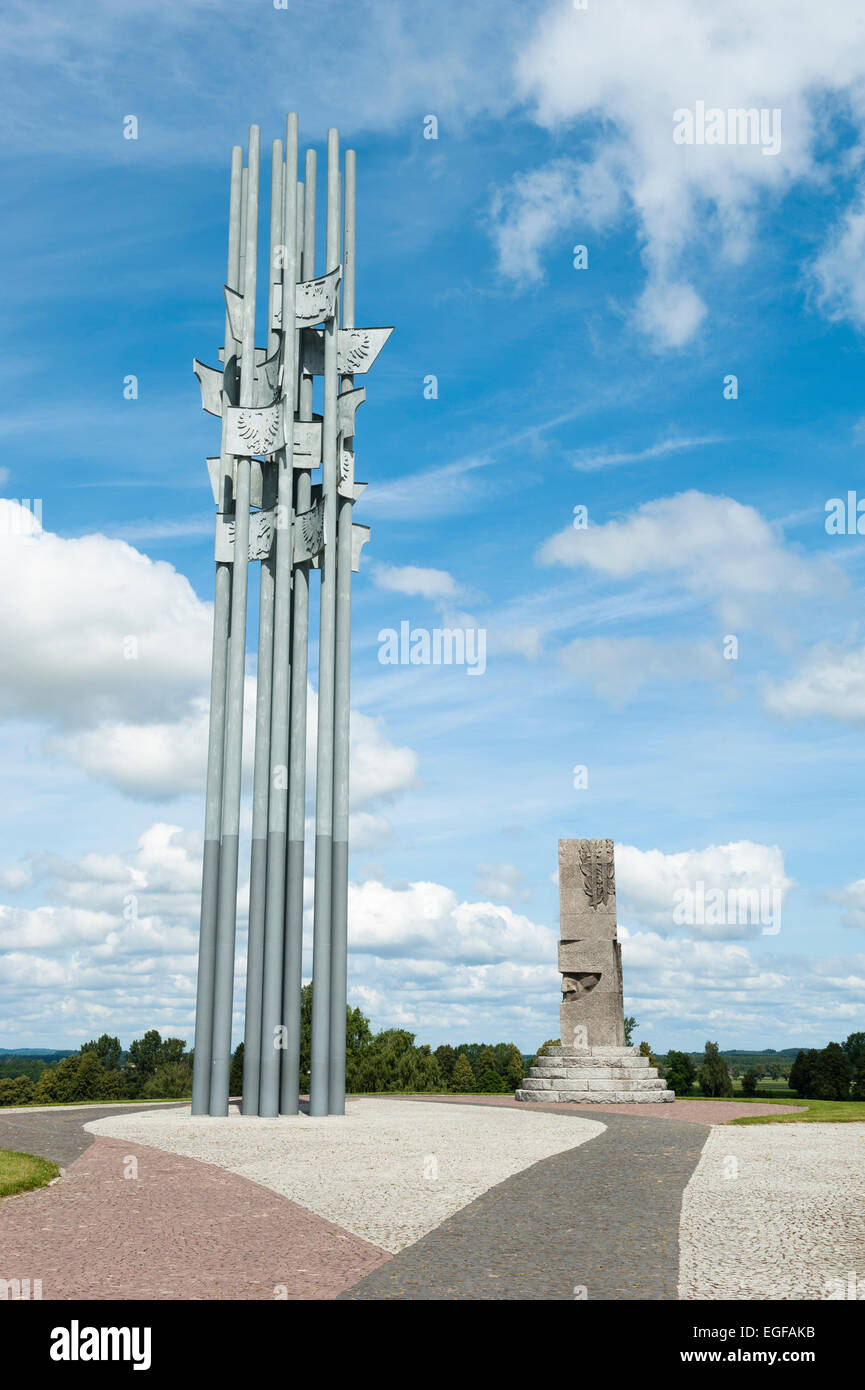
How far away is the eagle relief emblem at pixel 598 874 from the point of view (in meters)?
27.2

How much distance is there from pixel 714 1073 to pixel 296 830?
32.2 m

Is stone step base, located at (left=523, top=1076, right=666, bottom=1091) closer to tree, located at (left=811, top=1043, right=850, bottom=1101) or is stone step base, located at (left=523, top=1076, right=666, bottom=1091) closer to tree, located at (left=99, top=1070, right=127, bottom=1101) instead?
tree, located at (left=811, top=1043, right=850, bottom=1101)

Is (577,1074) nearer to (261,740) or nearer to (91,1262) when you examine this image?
(261,740)

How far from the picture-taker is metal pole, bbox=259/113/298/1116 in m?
19.3

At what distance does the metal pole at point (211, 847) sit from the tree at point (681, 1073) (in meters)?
33.3

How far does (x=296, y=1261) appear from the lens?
7828 mm

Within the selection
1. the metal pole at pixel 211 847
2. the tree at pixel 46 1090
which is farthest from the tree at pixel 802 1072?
the metal pole at pixel 211 847

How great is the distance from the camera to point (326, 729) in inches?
802

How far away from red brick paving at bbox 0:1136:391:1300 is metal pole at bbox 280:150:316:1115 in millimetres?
7777

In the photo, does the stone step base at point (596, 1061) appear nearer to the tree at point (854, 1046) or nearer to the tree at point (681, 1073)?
the tree at point (681, 1073)

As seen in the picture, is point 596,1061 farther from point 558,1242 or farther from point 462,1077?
point 462,1077

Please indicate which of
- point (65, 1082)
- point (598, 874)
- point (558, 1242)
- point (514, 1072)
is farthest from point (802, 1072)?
point (558, 1242)

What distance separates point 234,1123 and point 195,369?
48.9ft
